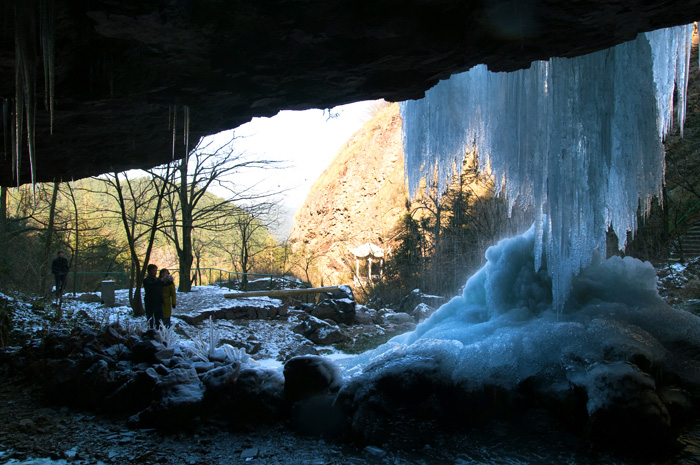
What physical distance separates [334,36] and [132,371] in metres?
5.13

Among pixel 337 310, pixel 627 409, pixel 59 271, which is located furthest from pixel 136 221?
pixel 627 409

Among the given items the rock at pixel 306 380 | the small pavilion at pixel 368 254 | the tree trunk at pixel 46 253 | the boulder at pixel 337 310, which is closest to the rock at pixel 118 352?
the rock at pixel 306 380

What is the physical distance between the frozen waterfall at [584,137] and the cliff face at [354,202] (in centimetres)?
1454

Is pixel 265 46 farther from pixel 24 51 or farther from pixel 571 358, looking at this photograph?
pixel 571 358

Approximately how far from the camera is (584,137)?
6.11 metres

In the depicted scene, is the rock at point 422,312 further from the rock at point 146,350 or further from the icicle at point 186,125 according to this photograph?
the icicle at point 186,125

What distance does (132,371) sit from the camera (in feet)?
20.6

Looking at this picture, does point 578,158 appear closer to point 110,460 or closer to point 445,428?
point 445,428

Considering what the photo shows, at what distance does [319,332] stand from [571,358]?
5.76 meters

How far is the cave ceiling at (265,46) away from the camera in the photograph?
3461mm

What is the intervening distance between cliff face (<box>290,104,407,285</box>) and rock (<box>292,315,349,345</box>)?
10770 millimetres

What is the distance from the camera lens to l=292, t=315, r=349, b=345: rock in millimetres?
9867

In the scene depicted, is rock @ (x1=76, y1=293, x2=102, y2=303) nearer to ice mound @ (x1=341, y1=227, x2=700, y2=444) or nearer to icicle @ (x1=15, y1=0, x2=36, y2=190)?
ice mound @ (x1=341, y1=227, x2=700, y2=444)

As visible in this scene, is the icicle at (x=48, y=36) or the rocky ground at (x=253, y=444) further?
the rocky ground at (x=253, y=444)
